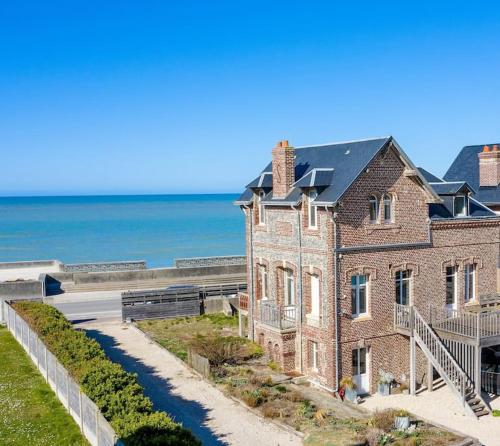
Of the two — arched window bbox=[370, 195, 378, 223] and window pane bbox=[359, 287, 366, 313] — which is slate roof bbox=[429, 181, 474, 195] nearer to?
arched window bbox=[370, 195, 378, 223]

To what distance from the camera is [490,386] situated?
23.2 metres

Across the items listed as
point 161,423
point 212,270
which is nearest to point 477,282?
point 161,423

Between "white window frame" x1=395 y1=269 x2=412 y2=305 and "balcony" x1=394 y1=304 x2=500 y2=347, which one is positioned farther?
"white window frame" x1=395 y1=269 x2=412 y2=305

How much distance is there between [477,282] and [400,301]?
422 cm

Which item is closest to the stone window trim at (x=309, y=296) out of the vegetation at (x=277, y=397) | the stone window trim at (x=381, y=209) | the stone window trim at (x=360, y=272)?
the stone window trim at (x=360, y=272)

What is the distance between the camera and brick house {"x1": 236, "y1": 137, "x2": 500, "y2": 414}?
Answer: 22.3 meters

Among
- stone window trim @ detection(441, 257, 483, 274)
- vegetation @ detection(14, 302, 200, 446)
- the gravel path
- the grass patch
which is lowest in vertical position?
the gravel path

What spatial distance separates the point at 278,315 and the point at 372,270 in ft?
13.5

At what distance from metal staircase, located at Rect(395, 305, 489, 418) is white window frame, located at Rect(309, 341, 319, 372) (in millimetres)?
3184

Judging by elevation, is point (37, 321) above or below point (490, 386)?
above

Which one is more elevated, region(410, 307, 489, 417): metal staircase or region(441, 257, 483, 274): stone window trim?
region(441, 257, 483, 274): stone window trim

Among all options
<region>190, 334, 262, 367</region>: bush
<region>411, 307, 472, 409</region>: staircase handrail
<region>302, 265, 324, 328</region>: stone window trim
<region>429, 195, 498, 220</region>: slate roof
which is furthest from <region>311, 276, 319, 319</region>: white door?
<region>429, 195, 498, 220</region>: slate roof

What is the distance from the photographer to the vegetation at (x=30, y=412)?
17500mm

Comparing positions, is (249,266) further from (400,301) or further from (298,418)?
(298,418)
